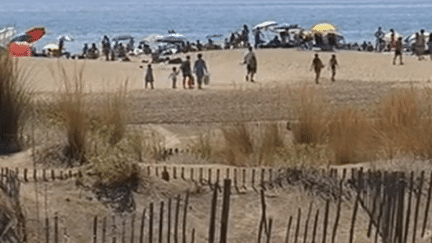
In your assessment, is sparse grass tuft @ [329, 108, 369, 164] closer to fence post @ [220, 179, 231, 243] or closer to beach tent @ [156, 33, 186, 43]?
fence post @ [220, 179, 231, 243]

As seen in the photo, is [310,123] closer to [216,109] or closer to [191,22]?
[216,109]

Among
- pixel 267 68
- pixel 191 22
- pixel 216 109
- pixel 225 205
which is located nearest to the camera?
pixel 225 205

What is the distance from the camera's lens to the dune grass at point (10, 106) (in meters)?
10.6

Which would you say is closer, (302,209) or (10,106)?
(302,209)

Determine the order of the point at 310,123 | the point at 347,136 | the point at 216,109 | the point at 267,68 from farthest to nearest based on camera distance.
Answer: the point at 267,68 < the point at 216,109 < the point at 310,123 < the point at 347,136

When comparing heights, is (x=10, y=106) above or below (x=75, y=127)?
above

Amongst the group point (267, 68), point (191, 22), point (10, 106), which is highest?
point (10, 106)

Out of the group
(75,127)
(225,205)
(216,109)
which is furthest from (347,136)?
(216,109)

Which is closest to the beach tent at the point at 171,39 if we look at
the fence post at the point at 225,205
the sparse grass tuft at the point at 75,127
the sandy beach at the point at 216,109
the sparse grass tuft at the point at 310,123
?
the sandy beach at the point at 216,109

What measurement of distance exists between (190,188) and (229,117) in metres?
6.03

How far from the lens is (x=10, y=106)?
35.0 feet

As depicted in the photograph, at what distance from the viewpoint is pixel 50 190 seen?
854 centimetres

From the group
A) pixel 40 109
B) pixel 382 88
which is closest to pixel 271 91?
pixel 382 88

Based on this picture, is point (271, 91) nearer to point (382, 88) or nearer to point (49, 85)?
point (382, 88)
